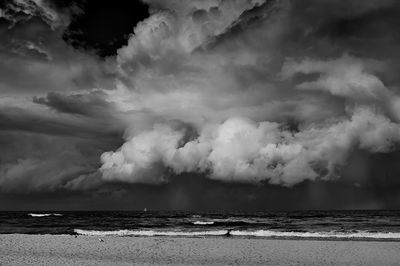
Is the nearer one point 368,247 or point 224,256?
point 224,256

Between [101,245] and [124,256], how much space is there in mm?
4920

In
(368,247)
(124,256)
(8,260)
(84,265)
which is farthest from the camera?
(368,247)

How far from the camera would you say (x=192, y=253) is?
19.9m

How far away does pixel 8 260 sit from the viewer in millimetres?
17250

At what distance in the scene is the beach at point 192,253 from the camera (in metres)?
17.3

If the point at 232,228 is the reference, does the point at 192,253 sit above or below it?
above

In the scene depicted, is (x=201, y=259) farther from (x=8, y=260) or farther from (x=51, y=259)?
(x=8, y=260)

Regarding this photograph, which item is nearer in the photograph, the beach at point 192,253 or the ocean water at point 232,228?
the beach at point 192,253

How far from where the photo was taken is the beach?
17.3m

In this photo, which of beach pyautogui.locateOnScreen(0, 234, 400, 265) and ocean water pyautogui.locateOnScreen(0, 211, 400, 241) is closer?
beach pyautogui.locateOnScreen(0, 234, 400, 265)

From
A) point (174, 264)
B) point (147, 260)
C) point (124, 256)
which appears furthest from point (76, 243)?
point (174, 264)

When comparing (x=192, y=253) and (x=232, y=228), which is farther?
(x=232, y=228)

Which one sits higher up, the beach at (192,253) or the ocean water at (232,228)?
the beach at (192,253)

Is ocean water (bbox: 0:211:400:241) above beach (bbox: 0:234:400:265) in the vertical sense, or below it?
below
